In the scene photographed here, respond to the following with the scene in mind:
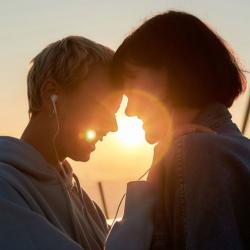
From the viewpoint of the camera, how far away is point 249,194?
49.7 inches

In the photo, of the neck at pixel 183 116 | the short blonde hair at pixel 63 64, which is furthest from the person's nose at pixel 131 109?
the short blonde hair at pixel 63 64

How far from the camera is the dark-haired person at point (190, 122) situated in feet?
4.04

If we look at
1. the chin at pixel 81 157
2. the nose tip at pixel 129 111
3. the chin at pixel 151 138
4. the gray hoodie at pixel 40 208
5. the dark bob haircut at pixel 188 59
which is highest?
the dark bob haircut at pixel 188 59

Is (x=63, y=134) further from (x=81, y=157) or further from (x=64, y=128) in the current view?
(x=81, y=157)

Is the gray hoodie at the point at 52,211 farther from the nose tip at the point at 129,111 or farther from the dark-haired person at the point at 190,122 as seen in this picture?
the nose tip at the point at 129,111

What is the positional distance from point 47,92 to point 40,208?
24.5 inches

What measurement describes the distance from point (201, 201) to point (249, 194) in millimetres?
129

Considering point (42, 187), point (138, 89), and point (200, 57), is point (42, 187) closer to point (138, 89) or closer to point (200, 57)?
point (138, 89)

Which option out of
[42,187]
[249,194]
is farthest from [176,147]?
[42,187]

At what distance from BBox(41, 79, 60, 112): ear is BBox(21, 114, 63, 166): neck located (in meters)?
0.05

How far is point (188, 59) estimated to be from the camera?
1616 mm

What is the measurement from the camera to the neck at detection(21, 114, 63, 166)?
8.00ft

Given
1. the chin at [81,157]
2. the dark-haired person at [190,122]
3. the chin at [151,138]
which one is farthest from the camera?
the chin at [81,157]

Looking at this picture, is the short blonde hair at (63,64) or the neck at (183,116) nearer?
the neck at (183,116)
